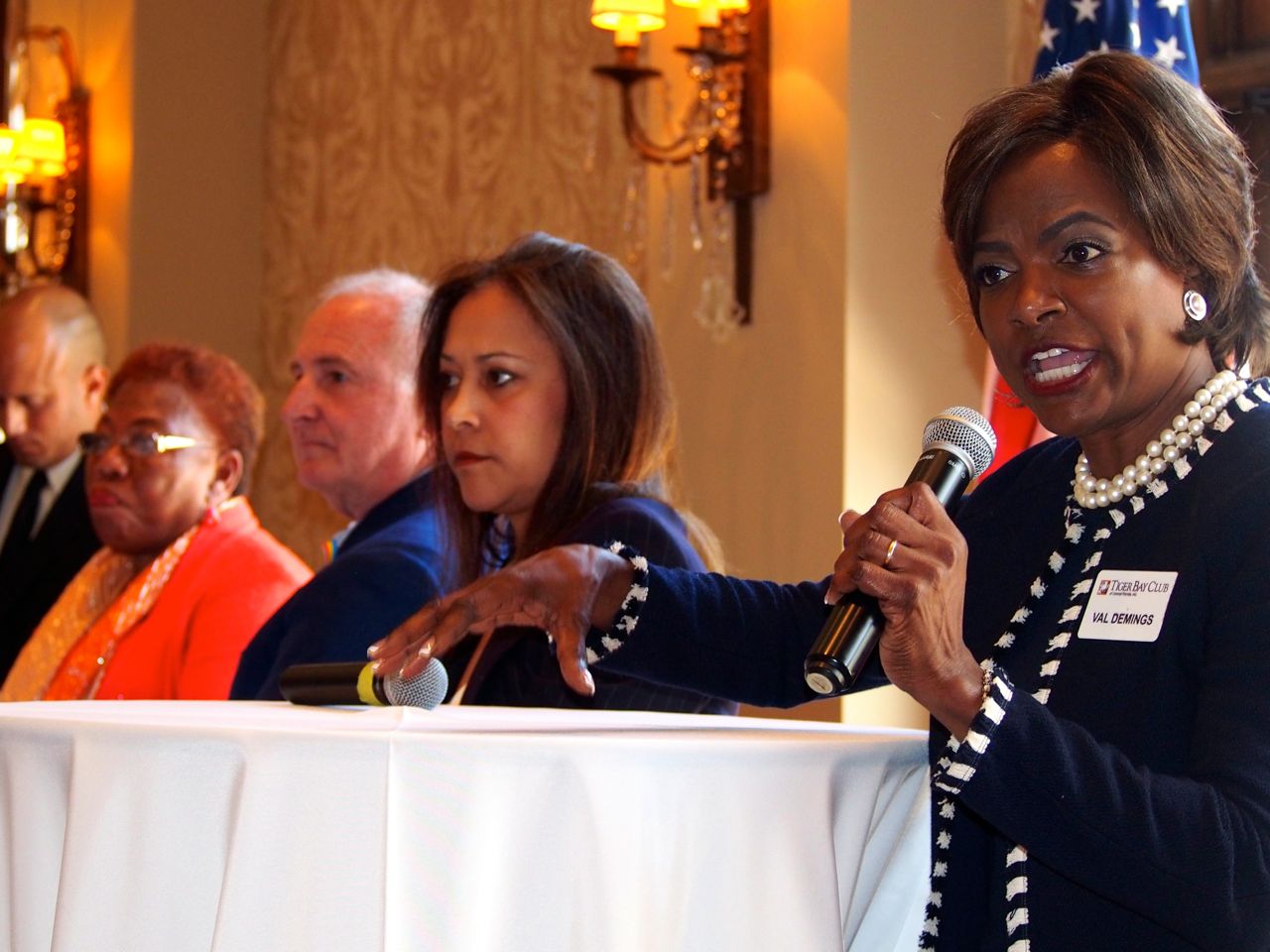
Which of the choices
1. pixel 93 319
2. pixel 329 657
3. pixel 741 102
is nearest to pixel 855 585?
pixel 329 657

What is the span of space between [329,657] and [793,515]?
1.51 m

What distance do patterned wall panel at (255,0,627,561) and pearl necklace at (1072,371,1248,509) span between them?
3.59m

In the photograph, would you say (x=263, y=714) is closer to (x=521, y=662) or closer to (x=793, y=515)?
(x=521, y=662)

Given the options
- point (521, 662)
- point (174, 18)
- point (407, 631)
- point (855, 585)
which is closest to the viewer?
point (855, 585)

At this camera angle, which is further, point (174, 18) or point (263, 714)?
point (174, 18)

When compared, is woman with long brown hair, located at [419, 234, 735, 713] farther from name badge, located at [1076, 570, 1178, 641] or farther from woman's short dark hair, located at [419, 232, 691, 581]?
name badge, located at [1076, 570, 1178, 641]

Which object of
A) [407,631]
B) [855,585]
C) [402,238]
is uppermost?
[402,238]

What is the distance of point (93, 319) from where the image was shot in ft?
18.8

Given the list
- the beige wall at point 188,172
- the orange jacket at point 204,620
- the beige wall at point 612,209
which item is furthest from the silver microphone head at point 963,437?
the beige wall at point 188,172

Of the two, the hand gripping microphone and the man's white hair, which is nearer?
the hand gripping microphone

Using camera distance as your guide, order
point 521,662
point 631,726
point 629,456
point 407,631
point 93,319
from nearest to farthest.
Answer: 1. point 631,726
2. point 407,631
3. point 521,662
4. point 629,456
5. point 93,319

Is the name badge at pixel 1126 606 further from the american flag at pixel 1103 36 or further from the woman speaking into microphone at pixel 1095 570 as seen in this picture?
the american flag at pixel 1103 36

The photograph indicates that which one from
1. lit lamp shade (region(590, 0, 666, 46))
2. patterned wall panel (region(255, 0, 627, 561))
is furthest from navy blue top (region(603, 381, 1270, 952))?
patterned wall panel (region(255, 0, 627, 561))

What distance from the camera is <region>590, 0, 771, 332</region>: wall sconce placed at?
4203 millimetres
